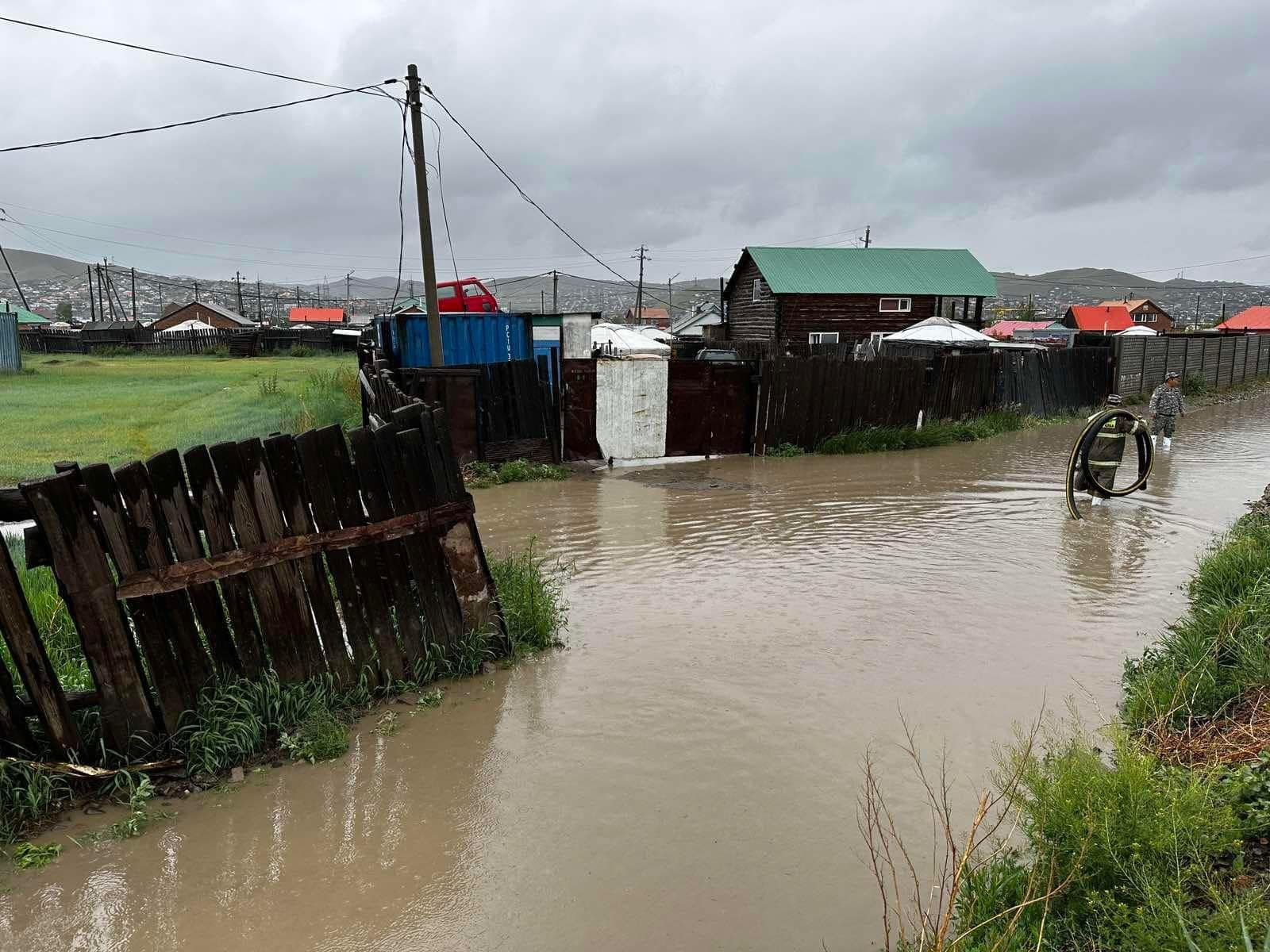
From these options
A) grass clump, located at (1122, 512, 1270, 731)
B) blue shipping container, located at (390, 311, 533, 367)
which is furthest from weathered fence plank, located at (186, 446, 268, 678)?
blue shipping container, located at (390, 311, 533, 367)

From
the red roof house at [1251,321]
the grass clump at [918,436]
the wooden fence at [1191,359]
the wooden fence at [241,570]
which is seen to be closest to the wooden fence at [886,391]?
the grass clump at [918,436]

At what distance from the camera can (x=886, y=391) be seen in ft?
53.6

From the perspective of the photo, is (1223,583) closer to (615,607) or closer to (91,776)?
(615,607)

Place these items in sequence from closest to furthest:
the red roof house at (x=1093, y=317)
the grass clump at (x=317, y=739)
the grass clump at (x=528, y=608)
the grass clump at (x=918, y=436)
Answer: the grass clump at (x=317, y=739), the grass clump at (x=528, y=608), the grass clump at (x=918, y=436), the red roof house at (x=1093, y=317)

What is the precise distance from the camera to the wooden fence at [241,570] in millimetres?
3943

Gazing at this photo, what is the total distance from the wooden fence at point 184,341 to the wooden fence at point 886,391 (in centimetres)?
3545

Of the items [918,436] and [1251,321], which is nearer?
[918,436]

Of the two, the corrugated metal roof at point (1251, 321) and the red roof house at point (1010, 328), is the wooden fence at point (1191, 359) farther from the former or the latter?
the red roof house at point (1010, 328)

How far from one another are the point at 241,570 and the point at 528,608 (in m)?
2.20

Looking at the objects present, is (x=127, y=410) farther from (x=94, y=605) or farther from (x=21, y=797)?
(x=21, y=797)

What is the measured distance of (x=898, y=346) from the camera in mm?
29281

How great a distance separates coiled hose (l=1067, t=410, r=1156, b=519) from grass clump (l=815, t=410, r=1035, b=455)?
4.55 meters

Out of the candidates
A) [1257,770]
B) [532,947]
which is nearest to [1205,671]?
[1257,770]

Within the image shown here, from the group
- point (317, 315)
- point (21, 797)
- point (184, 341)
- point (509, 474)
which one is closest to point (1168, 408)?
point (509, 474)
